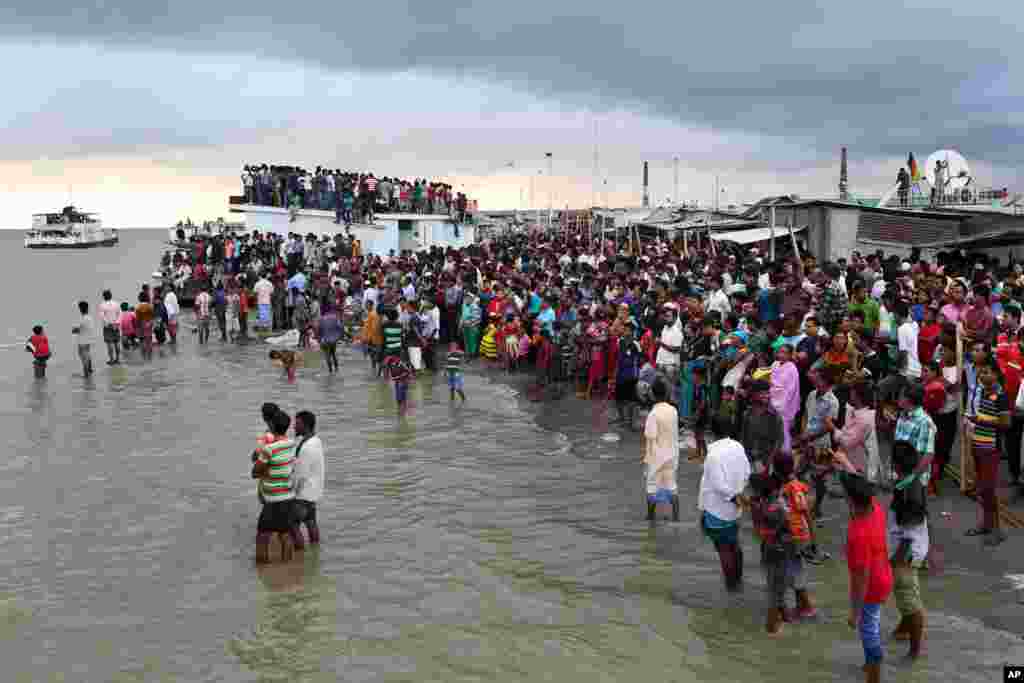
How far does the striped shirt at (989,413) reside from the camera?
9289 millimetres

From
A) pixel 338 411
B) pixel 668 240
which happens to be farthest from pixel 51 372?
pixel 668 240

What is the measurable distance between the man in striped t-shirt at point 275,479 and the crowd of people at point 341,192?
30.7 metres

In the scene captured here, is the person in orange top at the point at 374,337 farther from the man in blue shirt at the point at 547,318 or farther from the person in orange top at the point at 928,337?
the person in orange top at the point at 928,337

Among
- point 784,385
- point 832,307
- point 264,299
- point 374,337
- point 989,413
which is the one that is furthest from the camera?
point 264,299

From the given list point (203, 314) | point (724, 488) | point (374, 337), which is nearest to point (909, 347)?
point (724, 488)

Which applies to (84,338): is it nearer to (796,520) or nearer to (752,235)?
(752,235)

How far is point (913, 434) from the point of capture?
8773mm

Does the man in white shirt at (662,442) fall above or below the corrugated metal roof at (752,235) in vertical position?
below

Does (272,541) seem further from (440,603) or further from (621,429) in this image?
(621,429)

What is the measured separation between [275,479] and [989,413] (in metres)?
6.54

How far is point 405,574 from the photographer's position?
957cm

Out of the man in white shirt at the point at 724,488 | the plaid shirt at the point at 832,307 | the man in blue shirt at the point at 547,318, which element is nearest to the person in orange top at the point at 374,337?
the man in blue shirt at the point at 547,318

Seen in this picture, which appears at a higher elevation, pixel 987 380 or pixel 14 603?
pixel 987 380

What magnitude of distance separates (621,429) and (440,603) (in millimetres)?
6715
